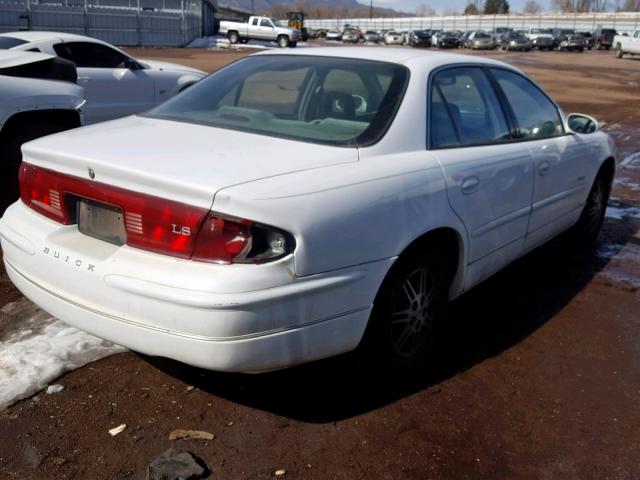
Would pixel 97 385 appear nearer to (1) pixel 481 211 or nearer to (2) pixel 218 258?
(2) pixel 218 258

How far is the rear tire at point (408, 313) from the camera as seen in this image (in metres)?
3.00

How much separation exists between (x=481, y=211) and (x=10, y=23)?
34.2 metres

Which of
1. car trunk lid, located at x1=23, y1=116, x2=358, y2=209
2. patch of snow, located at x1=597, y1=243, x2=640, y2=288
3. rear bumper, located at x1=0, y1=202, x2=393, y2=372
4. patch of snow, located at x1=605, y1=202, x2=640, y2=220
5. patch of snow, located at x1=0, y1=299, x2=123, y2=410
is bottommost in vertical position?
patch of snow, located at x1=605, y1=202, x2=640, y2=220

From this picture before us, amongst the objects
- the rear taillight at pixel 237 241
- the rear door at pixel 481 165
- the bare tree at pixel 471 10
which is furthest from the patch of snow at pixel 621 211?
the bare tree at pixel 471 10

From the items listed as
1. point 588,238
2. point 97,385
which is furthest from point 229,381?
point 588,238

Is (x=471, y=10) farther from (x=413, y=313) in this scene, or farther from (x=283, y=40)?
(x=413, y=313)

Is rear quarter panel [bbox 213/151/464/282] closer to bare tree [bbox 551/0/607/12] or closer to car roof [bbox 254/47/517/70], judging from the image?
car roof [bbox 254/47/517/70]

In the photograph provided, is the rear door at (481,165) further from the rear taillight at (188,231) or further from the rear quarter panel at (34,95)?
the rear quarter panel at (34,95)

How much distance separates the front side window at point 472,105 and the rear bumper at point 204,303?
1.22 m

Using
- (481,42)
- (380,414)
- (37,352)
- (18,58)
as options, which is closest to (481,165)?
(380,414)

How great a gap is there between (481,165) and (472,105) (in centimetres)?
50

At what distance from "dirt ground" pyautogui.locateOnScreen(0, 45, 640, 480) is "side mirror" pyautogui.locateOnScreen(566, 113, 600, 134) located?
4.97 ft

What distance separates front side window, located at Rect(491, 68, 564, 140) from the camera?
4266 mm

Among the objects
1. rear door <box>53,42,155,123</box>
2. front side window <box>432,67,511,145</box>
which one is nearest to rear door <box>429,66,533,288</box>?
front side window <box>432,67,511,145</box>
